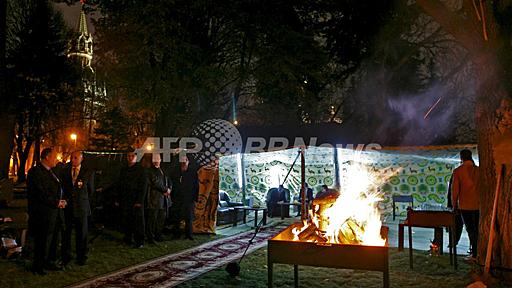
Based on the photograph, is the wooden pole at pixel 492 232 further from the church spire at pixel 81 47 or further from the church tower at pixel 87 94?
the church spire at pixel 81 47

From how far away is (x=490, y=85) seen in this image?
582 centimetres

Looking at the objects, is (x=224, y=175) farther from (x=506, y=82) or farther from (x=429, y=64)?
(x=506, y=82)

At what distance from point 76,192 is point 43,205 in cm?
73

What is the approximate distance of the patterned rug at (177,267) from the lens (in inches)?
231

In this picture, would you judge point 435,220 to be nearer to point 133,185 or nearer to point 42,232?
point 133,185

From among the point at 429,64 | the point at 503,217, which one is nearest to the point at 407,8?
the point at 429,64

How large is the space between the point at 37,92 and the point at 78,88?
103 inches

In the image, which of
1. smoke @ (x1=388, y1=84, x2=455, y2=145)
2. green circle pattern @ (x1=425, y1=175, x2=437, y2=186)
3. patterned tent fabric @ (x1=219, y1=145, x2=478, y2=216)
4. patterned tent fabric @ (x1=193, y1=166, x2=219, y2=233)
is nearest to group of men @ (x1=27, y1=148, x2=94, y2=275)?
patterned tent fabric @ (x1=193, y1=166, x2=219, y2=233)

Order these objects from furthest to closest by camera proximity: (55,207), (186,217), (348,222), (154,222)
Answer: (186,217) → (154,222) → (55,207) → (348,222)

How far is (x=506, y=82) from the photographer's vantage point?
565cm

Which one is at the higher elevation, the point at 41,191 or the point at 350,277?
the point at 41,191

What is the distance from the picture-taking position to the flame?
4402 mm

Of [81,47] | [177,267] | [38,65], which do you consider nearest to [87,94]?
[38,65]

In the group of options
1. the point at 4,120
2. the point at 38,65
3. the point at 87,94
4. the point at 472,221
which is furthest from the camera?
the point at 38,65
